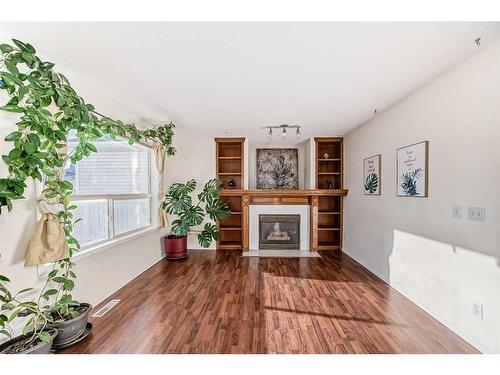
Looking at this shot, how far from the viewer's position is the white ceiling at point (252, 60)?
5.17 feet

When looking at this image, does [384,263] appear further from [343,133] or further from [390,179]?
[343,133]

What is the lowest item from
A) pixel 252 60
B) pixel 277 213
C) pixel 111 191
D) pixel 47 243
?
pixel 277 213

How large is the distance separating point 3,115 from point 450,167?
3590mm

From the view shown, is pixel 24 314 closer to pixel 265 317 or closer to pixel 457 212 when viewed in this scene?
pixel 265 317

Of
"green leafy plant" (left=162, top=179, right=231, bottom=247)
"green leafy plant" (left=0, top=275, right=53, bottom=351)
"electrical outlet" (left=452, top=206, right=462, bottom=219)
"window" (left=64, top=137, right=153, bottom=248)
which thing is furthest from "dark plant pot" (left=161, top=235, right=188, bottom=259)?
"electrical outlet" (left=452, top=206, right=462, bottom=219)

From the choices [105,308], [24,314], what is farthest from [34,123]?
[105,308]

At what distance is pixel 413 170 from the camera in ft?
8.41

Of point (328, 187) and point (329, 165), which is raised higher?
point (329, 165)

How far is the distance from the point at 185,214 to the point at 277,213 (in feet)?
6.34

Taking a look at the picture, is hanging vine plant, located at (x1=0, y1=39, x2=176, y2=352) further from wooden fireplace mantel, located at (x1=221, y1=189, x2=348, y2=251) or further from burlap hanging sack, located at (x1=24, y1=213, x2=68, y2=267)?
wooden fireplace mantel, located at (x1=221, y1=189, x2=348, y2=251)

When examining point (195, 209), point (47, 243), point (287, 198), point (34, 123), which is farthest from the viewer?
point (287, 198)

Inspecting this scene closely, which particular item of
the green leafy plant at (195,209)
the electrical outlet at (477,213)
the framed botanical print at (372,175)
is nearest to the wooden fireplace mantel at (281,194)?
the green leafy plant at (195,209)

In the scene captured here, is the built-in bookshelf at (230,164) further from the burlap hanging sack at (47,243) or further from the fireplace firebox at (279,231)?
the burlap hanging sack at (47,243)
